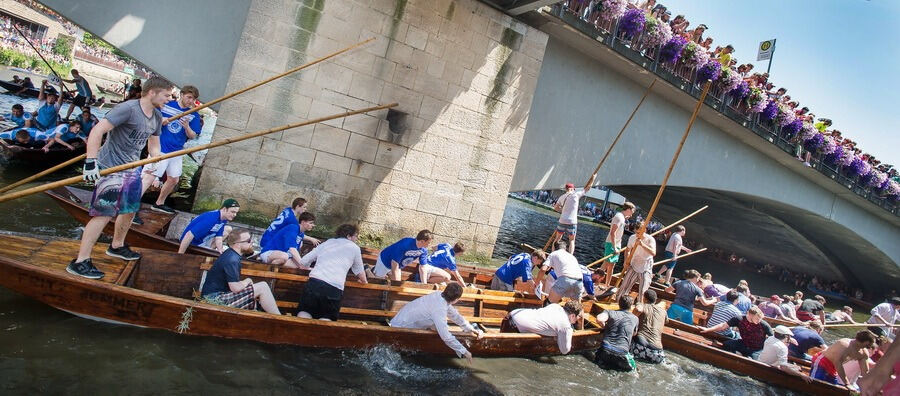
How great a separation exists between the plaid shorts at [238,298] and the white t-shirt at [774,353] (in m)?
7.09

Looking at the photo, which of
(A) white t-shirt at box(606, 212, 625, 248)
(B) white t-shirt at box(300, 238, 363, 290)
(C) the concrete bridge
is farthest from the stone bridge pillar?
(B) white t-shirt at box(300, 238, 363, 290)

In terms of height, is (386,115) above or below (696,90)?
below

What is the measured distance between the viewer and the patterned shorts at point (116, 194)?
4.14 m

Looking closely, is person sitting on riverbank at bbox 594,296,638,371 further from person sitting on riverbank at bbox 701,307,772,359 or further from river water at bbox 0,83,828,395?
person sitting on riverbank at bbox 701,307,772,359

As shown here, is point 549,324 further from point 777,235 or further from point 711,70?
point 777,235

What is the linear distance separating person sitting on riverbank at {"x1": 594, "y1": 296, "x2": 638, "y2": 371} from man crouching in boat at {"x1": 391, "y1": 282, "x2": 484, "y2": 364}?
221cm

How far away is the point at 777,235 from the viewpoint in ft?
72.0

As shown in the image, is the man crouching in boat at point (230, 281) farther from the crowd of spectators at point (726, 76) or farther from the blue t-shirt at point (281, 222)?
the crowd of spectators at point (726, 76)

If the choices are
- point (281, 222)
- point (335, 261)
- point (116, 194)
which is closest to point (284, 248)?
point (281, 222)

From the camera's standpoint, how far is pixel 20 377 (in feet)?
11.4

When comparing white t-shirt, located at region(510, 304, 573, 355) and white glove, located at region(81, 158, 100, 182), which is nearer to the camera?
white glove, located at region(81, 158, 100, 182)

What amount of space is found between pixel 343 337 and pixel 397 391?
0.76 metres

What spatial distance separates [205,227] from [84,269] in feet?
4.96

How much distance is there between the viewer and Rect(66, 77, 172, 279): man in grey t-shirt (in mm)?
4141
